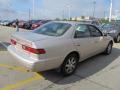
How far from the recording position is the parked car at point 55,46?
4.02m

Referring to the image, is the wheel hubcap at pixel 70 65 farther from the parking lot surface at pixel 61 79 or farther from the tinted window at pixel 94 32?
the tinted window at pixel 94 32

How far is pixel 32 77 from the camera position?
4723mm

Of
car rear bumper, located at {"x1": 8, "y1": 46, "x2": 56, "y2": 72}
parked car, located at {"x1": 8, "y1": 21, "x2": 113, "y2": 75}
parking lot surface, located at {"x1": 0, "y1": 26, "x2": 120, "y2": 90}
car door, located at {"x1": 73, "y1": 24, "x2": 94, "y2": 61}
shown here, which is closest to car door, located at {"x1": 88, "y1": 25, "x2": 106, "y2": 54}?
parked car, located at {"x1": 8, "y1": 21, "x2": 113, "y2": 75}

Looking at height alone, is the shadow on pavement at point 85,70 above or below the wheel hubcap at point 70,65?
below

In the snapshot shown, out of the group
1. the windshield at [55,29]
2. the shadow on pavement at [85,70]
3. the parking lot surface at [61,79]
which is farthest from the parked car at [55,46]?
the parking lot surface at [61,79]

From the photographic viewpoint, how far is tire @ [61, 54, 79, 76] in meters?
4.71

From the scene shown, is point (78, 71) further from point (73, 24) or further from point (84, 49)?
point (73, 24)

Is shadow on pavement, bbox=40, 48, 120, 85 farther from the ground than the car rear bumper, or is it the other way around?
the car rear bumper

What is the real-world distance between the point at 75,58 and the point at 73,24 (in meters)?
1.07

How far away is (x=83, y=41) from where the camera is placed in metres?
5.26

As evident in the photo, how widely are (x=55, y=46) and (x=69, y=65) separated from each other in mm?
958

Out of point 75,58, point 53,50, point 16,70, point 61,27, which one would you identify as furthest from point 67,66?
point 16,70

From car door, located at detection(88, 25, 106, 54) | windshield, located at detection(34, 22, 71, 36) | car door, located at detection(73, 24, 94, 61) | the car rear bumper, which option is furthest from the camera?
car door, located at detection(88, 25, 106, 54)

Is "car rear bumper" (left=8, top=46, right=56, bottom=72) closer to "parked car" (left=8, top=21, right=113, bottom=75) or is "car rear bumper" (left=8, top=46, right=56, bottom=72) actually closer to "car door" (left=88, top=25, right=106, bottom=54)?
"parked car" (left=8, top=21, right=113, bottom=75)
